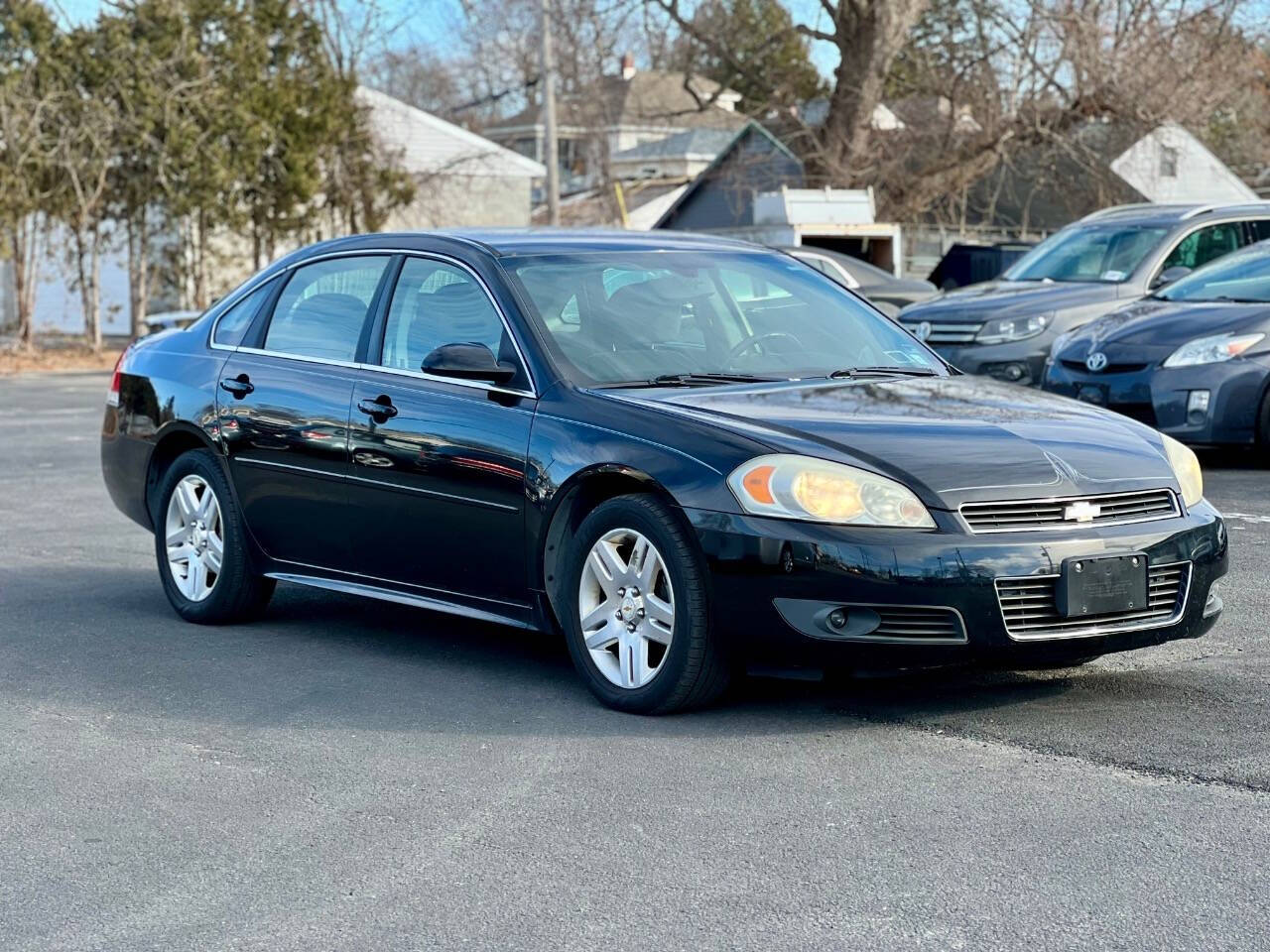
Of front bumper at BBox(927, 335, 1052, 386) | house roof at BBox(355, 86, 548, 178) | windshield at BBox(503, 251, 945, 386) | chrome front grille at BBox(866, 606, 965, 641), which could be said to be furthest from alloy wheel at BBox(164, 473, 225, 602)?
house roof at BBox(355, 86, 548, 178)

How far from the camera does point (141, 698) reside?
Answer: 20.4ft

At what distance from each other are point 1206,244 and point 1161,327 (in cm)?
351

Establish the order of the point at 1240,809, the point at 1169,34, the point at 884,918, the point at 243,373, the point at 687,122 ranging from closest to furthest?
the point at 884,918 < the point at 1240,809 < the point at 243,373 < the point at 1169,34 < the point at 687,122

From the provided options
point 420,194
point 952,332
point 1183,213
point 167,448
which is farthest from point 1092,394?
point 420,194

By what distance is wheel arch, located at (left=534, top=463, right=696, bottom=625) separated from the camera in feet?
18.9

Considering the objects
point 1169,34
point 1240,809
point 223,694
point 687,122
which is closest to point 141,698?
point 223,694

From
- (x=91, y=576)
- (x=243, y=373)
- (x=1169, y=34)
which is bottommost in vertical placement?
(x=91, y=576)

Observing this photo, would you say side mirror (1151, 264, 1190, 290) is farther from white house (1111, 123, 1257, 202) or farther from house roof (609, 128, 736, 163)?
house roof (609, 128, 736, 163)

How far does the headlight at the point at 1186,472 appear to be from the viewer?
5.80m

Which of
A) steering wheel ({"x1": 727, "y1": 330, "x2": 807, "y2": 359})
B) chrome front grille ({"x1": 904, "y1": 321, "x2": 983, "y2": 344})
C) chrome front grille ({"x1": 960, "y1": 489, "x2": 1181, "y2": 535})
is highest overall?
steering wheel ({"x1": 727, "y1": 330, "x2": 807, "y2": 359})

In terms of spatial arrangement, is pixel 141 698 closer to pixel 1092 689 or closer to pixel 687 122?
pixel 1092 689

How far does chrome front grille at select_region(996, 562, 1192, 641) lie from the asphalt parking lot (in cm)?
29

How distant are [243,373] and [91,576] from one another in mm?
1894

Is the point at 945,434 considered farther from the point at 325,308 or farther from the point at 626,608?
the point at 325,308
